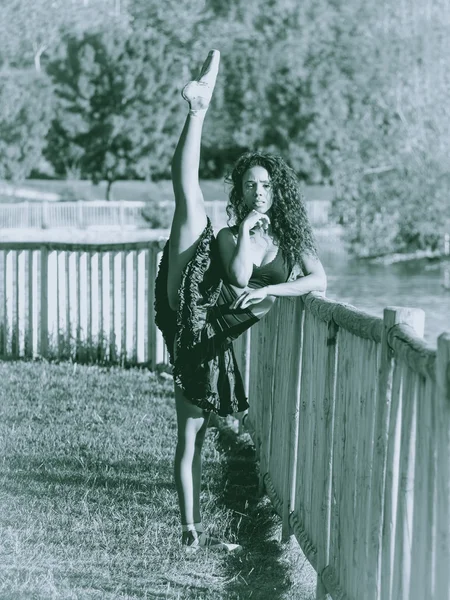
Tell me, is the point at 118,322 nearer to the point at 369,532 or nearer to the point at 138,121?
the point at 369,532

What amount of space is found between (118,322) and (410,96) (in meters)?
31.9

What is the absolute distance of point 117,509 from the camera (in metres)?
5.64

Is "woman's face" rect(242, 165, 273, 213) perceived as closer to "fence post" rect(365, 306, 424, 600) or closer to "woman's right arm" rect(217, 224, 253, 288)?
"woman's right arm" rect(217, 224, 253, 288)

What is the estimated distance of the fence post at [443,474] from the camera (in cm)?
264

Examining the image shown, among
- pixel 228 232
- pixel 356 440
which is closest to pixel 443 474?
pixel 356 440

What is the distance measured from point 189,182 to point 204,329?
2.16ft

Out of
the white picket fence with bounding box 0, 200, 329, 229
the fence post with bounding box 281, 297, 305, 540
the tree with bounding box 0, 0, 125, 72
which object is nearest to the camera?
the fence post with bounding box 281, 297, 305, 540

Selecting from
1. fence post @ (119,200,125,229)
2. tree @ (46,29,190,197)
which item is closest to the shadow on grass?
fence post @ (119,200,125,229)

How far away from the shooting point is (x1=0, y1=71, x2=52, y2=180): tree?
45.2 metres

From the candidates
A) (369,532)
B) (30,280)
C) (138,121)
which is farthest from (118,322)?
(138,121)

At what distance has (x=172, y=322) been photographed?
16.1ft

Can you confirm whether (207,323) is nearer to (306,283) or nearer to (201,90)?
(306,283)

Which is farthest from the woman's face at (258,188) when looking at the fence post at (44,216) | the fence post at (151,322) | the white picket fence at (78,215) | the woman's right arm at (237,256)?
the fence post at (44,216)

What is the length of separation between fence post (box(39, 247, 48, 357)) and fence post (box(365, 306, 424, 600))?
25.1 feet
